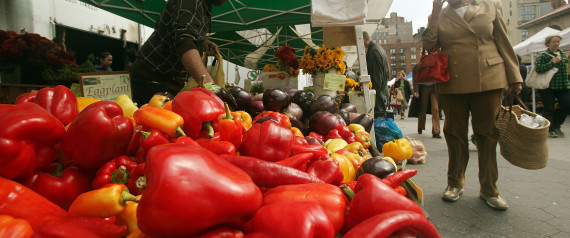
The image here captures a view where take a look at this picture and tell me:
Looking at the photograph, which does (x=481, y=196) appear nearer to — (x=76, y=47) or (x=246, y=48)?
(x=246, y=48)

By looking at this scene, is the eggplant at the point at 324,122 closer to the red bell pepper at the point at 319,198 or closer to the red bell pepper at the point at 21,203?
the red bell pepper at the point at 319,198

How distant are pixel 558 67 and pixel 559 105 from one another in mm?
856

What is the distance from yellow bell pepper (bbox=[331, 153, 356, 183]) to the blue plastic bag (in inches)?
137

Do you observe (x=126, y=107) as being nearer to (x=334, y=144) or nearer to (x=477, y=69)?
(x=334, y=144)

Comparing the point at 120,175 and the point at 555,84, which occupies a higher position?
the point at 555,84

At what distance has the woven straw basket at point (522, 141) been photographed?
3088mm

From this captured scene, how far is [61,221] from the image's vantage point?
2.76 ft

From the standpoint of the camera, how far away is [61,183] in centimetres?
111

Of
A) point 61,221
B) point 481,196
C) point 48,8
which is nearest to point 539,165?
point 481,196

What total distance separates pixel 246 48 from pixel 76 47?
501cm

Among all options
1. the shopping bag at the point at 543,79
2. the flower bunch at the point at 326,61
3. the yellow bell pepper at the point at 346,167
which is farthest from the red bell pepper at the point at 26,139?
the shopping bag at the point at 543,79

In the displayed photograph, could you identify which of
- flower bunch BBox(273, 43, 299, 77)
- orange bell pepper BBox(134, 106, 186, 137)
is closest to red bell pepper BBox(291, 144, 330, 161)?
orange bell pepper BBox(134, 106, 186, 137)

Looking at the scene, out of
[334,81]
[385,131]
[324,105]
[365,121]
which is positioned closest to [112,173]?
[324,105]

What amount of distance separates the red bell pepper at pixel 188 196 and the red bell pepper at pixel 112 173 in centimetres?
40
